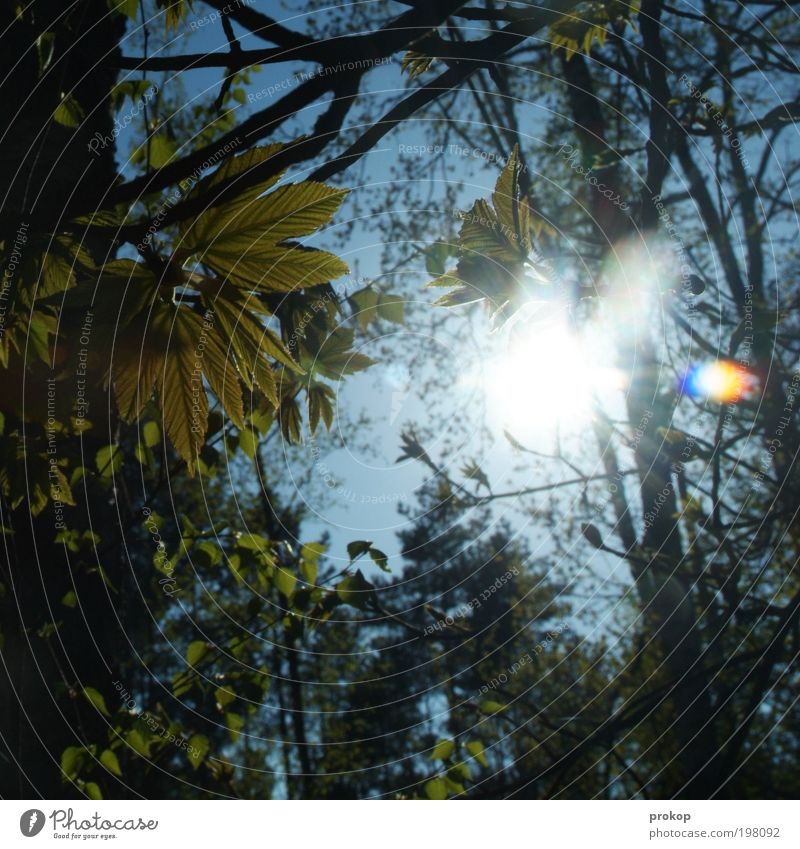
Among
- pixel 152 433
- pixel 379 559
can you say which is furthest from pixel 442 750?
pixel 152 433

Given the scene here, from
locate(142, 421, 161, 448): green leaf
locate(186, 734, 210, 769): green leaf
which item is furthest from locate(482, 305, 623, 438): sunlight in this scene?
locate(186, 734, 210, 769): green leaf

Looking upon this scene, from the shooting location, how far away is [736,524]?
3.02ft

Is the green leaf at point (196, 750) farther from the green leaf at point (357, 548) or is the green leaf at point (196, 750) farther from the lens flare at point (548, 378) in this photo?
the lens flare at point (548, 378)

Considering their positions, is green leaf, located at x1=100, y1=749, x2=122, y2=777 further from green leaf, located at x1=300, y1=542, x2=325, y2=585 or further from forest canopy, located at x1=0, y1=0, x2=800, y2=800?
green leaf, located at x1=300, y1=542, x2=325, y2=585

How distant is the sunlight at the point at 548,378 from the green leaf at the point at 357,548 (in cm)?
28

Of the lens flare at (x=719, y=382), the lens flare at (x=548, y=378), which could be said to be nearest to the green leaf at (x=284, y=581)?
the lens flare at (x=548, y=378)

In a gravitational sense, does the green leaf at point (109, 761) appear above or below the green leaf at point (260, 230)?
below

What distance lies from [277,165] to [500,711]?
789 mm

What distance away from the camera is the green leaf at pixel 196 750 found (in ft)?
3.14

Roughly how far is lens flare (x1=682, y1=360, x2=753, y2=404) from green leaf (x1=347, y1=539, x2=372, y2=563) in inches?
21.7

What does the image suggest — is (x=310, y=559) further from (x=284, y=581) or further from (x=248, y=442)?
(x=248, y=442)

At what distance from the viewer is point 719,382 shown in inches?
41.2

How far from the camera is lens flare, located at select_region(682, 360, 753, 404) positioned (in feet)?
3.34
